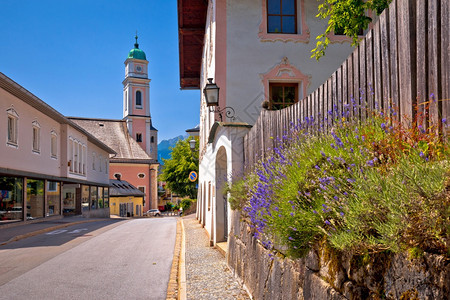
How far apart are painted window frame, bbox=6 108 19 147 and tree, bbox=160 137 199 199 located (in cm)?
2334

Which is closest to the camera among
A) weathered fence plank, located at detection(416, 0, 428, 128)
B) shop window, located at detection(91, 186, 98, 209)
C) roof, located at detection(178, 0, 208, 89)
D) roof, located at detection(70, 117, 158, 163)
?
weathered fence plank, located at detection(416, 0, 428, 128)

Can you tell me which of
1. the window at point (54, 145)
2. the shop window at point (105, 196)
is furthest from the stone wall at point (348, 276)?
the shop window at point (105, 196)

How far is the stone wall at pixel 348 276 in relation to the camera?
2.22 meters

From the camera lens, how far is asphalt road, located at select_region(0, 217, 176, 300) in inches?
Answer: 289

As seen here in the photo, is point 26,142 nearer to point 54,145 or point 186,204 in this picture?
point 54,145

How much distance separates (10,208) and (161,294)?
16779 mm

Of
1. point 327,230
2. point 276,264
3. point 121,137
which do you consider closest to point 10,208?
point 276,264

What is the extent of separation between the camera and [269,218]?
444cm

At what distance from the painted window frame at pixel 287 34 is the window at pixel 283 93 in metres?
1.32

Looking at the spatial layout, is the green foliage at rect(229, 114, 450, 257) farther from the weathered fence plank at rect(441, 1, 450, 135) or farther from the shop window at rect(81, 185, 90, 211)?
the shop window at rect(81, 185, 90, 211)

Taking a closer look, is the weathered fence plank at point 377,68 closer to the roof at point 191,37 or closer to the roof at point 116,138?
the roof at point 191,37

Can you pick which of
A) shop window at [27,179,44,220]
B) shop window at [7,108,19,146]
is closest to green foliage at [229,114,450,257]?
shop window at [7,108,19,146]

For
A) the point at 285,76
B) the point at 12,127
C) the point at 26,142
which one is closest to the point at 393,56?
the point at 285,76

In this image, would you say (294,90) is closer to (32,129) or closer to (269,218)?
(269,218)
